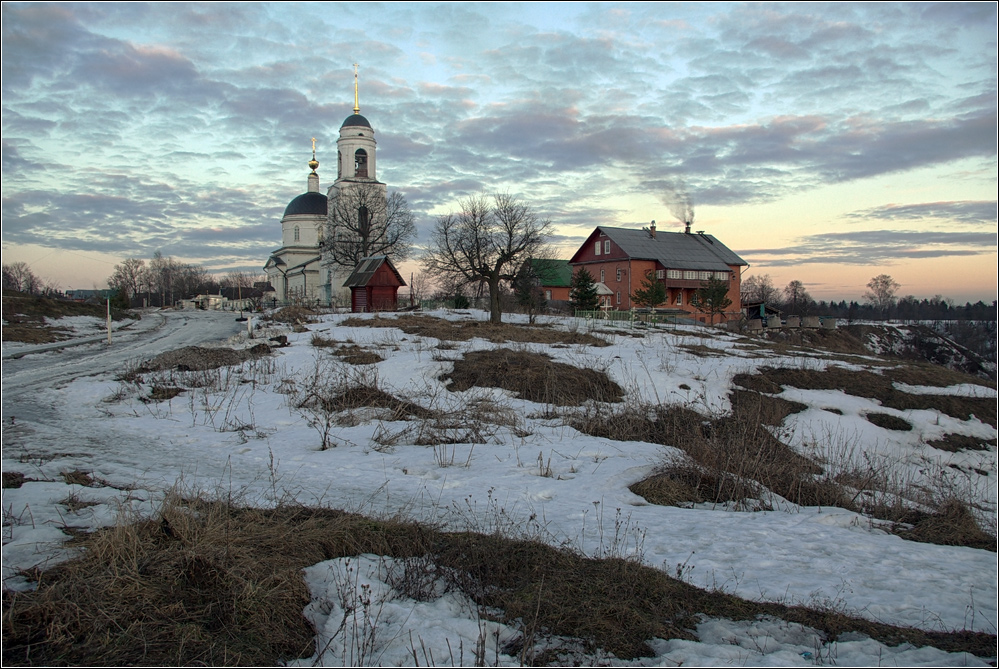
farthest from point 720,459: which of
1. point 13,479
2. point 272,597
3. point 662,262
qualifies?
point 662,262

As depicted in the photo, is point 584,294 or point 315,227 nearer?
point 584,294

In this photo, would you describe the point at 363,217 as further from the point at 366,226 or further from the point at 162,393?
the point at 162,393

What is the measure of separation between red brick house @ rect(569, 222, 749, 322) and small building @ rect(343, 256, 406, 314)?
22.1 m

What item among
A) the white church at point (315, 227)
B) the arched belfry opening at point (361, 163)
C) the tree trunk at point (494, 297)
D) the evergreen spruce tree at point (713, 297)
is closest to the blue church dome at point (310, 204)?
the white church at point (315, 227)

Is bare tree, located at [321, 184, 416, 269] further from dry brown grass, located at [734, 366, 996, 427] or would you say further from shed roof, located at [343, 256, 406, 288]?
dry brown grass, located at [734, 366, 996, 427]

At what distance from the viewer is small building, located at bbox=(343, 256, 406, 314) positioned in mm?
35844

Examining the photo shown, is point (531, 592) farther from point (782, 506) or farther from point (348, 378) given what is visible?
point (348, 378)

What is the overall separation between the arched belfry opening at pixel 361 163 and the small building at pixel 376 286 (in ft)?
79.7

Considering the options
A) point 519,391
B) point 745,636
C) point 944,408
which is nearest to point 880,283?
point 944,408

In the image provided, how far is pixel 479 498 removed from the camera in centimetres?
528

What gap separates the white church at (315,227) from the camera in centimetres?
5700

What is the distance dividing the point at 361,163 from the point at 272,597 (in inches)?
2343

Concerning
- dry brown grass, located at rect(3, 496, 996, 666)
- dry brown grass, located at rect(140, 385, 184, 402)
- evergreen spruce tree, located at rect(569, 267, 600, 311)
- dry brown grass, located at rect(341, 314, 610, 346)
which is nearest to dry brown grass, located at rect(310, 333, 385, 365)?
dry brown grass, located at rect(341, 314, 610, 346)

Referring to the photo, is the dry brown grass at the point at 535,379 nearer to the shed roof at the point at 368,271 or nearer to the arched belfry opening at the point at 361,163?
the shed roof at the point at 368,271
